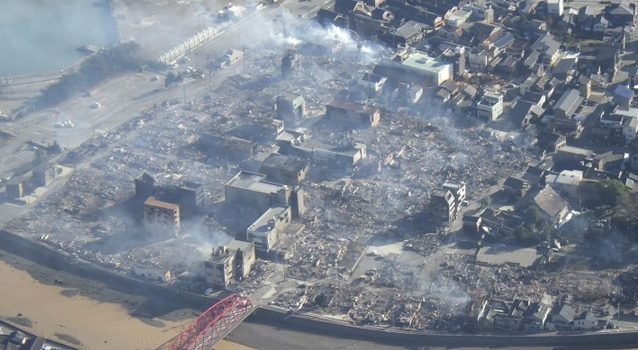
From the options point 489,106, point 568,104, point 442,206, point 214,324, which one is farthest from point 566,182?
point 214,324

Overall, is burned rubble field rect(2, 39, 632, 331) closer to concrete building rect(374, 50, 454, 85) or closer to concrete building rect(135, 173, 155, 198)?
concrete building rect(135, 173, 155, 198)

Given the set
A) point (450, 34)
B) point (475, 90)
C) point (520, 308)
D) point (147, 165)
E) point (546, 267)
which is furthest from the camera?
point (450, 34)

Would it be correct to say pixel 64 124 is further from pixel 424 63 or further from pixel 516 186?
pixel 516 186

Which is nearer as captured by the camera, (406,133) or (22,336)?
(22,336)

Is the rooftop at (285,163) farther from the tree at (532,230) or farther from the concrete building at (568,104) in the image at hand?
→ the concrete building at (568,104)

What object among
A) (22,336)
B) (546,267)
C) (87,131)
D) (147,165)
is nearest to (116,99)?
(87,131)

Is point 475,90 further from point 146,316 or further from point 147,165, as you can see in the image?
point 146,316
